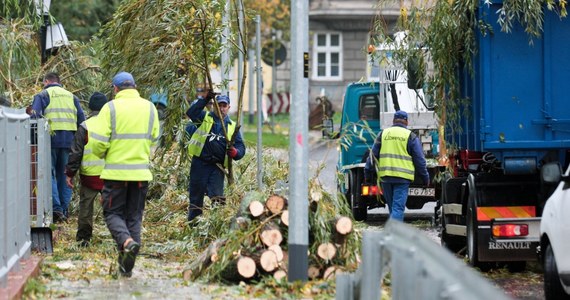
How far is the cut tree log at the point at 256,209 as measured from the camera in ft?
36.7

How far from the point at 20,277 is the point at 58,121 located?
5828mm

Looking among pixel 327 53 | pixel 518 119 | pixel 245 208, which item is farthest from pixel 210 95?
pixel 327 53

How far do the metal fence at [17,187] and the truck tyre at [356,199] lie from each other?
6325 millimetres

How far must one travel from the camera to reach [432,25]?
14.0 m

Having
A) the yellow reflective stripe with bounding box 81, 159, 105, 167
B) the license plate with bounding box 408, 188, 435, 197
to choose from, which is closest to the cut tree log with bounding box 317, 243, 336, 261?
the yellow reflective stripe with bounding box 81, 159, 105, 167

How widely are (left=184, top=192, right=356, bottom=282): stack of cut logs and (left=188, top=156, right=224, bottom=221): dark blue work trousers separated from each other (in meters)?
3.40

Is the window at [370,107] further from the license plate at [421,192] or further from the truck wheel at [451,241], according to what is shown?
the truck wheel at [451,241]

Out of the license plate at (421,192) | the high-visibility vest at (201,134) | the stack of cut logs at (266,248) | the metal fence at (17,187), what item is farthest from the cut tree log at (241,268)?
the license plate at (421,192)

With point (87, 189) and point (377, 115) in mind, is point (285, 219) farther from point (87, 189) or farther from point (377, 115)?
point (377, 115)

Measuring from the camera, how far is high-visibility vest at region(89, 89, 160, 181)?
11.2 metres

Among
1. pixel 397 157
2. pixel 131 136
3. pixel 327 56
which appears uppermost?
pixel 327 56

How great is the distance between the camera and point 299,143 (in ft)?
33.7

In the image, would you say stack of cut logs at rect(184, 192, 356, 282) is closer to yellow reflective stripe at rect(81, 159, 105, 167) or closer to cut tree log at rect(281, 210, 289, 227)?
cut tree log at rect(281, 210, 289, 227)

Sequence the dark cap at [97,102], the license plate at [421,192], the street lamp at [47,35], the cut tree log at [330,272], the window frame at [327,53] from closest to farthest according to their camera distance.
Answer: the cut tree log at [330,272]
the dark cap at [97,102]
the street lamp at [47,35]
the license plate at [421,192]
the window frame at [327,53]
